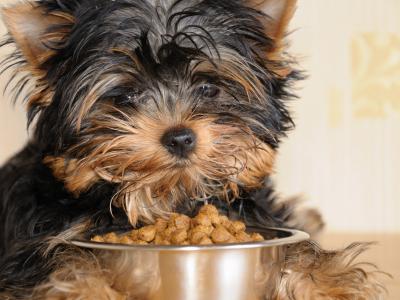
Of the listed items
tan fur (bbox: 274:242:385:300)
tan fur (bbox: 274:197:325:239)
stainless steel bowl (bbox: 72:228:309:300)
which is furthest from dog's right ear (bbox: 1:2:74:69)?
tan fur (bbox: 274:197:325:239)

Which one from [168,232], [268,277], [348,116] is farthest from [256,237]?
[348,116]

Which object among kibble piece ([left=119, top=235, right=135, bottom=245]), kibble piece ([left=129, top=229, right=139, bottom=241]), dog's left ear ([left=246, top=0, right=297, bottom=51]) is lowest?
kibble piece ([left=119, top=235, right=135, bottom=245])

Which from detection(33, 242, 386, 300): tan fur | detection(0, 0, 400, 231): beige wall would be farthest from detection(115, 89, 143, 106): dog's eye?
detection(0, 0, 400, 231): beige wall

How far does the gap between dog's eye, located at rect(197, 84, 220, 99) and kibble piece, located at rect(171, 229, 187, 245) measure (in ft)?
1.64

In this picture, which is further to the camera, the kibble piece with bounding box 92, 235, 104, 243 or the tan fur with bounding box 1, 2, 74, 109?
the tan fur with bounding box 1, 2, 74, 109

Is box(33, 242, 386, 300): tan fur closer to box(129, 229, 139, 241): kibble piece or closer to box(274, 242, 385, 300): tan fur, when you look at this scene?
box(274, 242, 385, 300): tan fur

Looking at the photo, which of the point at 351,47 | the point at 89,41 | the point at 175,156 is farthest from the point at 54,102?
the point at 351,47

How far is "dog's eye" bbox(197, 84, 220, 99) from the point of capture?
290 cm

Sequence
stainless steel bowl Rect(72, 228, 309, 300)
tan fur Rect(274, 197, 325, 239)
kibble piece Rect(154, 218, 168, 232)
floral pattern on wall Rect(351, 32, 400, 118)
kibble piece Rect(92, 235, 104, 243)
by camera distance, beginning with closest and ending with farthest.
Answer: stainless steel bowl Rect(72, 228, 309, 300), kibble piece Rect(92, 235, 104, 243), kibble piece Rect(154, 218, 168, 232), tan fur Rect(274, 197, 325, 239), floral pattern on wall Rect(351, 32, 400, 118)

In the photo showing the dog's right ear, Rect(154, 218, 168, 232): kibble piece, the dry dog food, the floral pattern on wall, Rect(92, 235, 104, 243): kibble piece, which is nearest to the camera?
Rect(92, 235, 104, 243): kibble piece

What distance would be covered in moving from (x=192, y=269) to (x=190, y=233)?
0.29m

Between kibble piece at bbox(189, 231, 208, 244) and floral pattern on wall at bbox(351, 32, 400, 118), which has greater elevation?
floral pattern on wall at bbox(351, 32, 400, 118)

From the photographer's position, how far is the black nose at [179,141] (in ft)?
8.83

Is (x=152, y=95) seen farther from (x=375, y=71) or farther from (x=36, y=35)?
(x=375, y=71)
